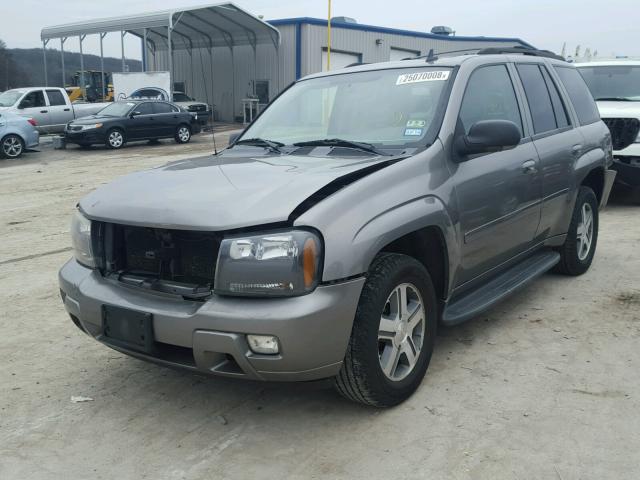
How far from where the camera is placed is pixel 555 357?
3.84m

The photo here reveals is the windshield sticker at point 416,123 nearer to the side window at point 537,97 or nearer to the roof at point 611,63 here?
the side window at point 537,97

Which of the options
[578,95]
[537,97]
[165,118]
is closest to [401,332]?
[537,97]

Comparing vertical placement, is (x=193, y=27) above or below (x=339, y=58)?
above

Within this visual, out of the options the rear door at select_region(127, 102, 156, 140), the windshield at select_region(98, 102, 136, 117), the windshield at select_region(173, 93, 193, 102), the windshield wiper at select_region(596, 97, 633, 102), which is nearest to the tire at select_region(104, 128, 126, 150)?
the rear door at select_region(127, 102, 156, 140)

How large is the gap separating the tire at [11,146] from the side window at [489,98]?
1602 cm

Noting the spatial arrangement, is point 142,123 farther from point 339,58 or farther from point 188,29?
point 339,58

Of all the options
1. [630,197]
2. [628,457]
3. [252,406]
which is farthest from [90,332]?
[630,197]

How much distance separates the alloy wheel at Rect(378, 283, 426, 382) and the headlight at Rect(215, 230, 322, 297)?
56 cm

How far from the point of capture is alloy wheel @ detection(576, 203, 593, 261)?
5.34 meters

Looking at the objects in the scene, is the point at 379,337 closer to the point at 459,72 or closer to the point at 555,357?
the point at 555,357

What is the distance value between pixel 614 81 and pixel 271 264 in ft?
27.1

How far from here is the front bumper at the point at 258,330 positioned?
266 centimetres

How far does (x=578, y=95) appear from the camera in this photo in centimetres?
543

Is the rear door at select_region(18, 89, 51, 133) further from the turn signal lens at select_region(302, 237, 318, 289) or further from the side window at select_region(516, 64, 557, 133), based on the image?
the turn signal lens at select_region(302, 237, 318, 289)
